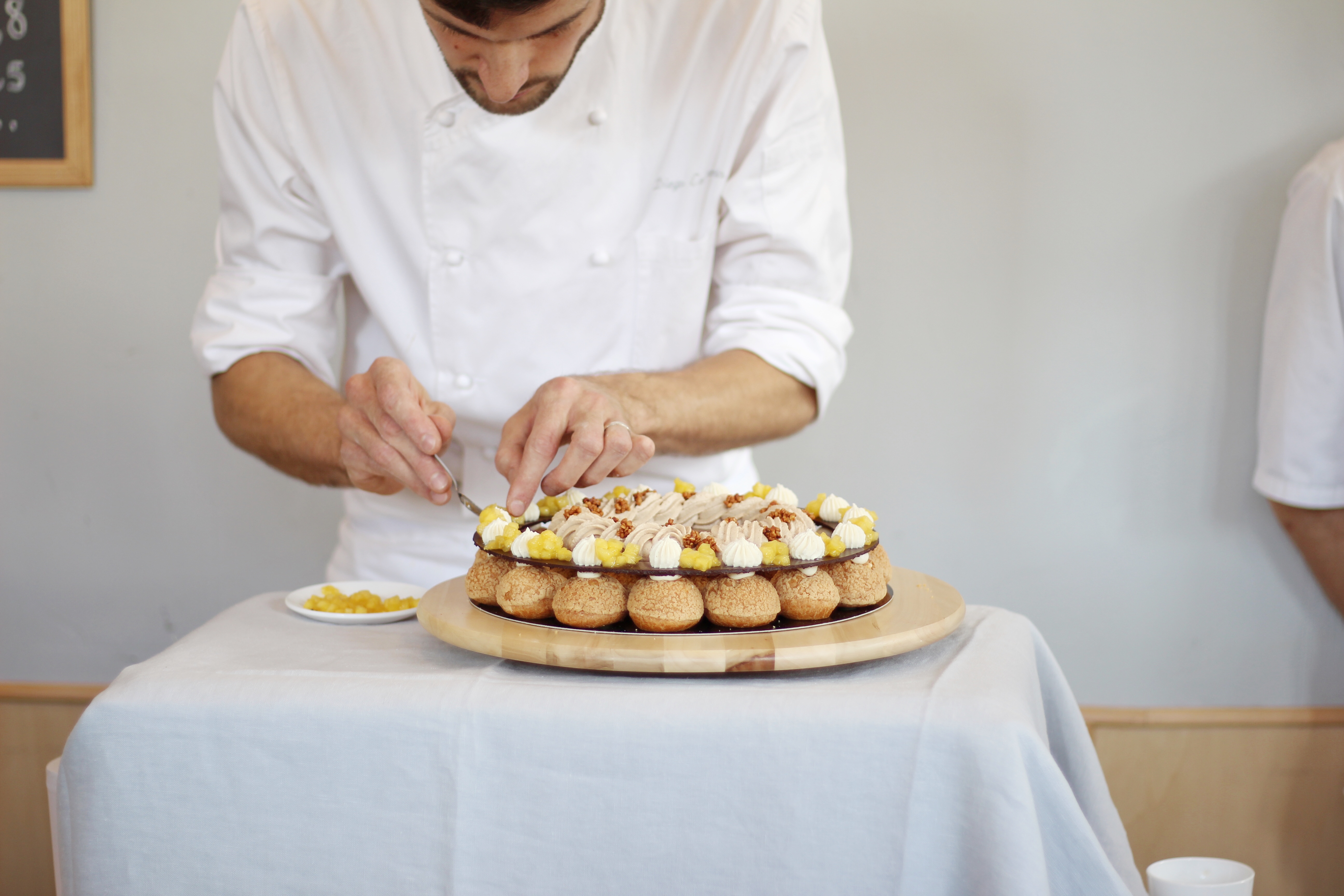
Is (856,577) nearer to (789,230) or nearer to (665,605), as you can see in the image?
(665,605)

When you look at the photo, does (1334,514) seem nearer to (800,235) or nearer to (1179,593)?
(1179,593)

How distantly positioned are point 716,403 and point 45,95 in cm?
180

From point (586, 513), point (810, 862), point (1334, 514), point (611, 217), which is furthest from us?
point (1334, 514)

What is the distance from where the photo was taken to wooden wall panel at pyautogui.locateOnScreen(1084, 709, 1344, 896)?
236 centimetres

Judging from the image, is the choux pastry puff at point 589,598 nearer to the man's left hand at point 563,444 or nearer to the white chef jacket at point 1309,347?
the man's left hand at point 563,444

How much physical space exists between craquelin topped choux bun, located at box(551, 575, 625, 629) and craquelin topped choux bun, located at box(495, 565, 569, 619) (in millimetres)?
22

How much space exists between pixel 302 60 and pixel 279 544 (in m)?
1.20

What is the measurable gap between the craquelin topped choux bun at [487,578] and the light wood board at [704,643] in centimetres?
3

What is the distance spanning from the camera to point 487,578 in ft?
3.57

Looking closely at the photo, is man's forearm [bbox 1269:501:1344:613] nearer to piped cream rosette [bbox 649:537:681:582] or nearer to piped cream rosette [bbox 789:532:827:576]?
piped cream rosette [bbox 789:532:827:576]

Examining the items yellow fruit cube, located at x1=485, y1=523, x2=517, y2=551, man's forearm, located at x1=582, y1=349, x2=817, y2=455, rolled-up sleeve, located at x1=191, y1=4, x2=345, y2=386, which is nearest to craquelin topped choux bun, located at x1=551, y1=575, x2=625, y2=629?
yellow fruit cube, located at x1=485, y1=523, x2=517, y2=551

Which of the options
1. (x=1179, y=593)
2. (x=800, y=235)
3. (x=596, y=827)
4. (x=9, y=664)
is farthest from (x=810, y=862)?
(x=9, y=664)

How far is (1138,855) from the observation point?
7.86ft

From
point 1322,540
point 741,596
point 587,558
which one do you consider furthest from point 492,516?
point 1322,540
